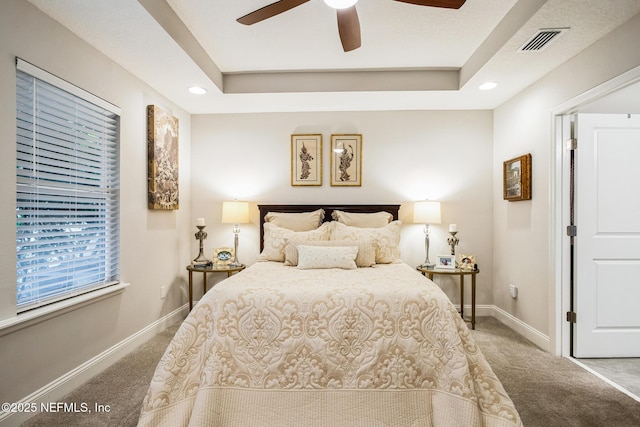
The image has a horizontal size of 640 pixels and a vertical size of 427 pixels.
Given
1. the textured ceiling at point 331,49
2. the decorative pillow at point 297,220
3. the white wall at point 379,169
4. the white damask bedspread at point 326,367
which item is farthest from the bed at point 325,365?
the white wall at point 379,169

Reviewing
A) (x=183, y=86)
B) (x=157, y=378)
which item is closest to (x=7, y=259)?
(x=157, y=378)

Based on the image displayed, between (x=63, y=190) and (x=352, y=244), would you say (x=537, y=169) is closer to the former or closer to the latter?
(x=352, y=244)

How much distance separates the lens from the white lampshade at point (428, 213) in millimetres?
3645

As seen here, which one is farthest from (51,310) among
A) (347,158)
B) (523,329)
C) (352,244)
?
(523,329)

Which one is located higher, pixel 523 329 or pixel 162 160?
pixel 162 160

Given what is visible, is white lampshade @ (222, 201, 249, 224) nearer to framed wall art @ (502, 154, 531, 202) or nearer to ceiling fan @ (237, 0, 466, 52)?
ceiling fan @ (237, 0, 466, 52)

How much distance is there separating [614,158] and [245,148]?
3.62 meters

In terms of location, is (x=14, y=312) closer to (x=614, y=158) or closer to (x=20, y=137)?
(x=20, y=137)

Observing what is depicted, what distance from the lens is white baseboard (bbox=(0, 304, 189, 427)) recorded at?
1847 millimetres

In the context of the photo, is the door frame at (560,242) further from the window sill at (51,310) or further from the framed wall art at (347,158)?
the window sill at (51,310)

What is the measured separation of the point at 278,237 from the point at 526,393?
2278 mm

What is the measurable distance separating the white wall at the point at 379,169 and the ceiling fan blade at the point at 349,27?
5.74ft

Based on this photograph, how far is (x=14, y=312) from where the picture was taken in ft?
6.01

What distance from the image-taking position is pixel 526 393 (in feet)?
7.20
